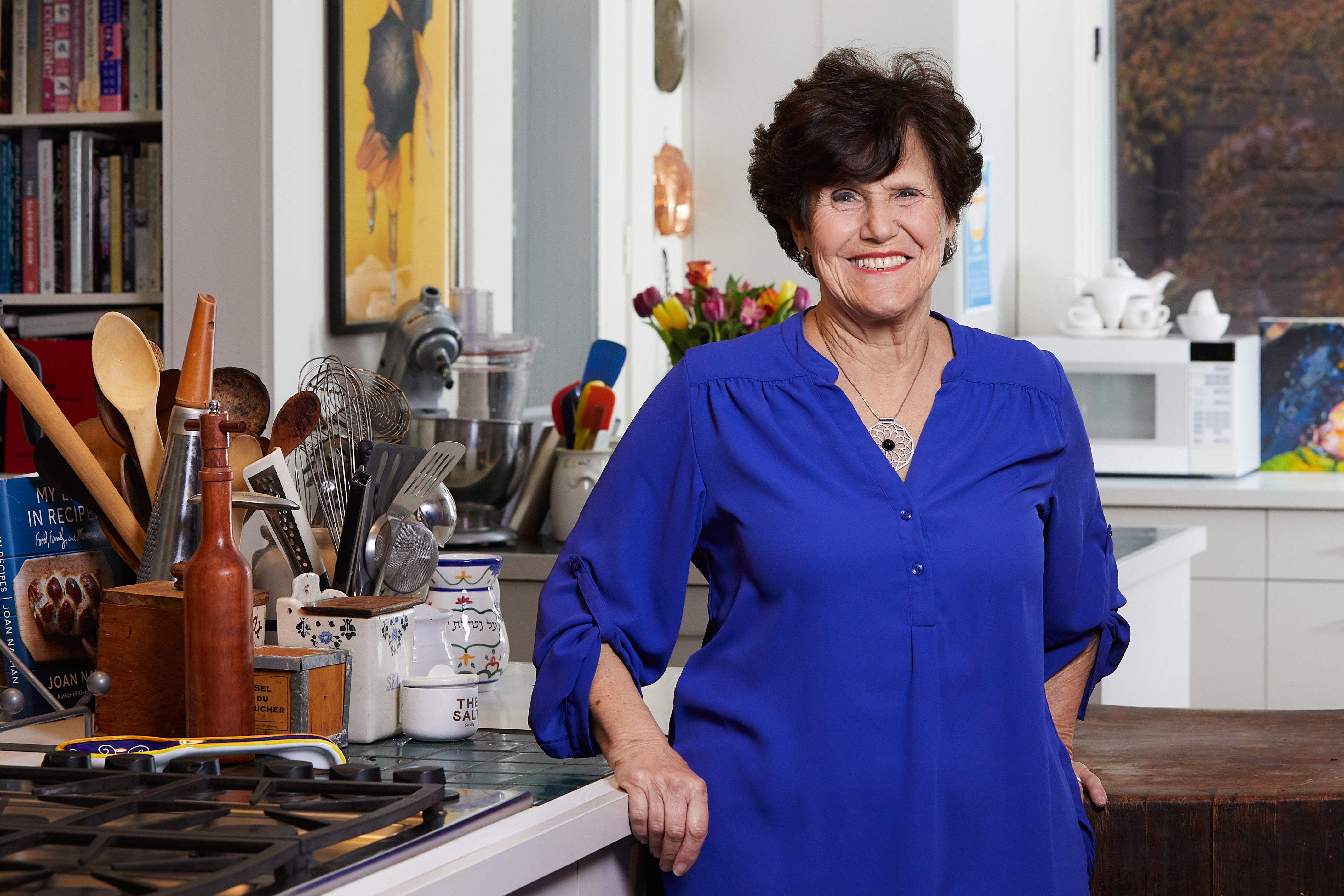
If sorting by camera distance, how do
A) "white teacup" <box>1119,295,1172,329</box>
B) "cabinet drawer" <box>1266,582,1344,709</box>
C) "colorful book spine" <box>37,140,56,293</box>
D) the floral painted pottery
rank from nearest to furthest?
1. the floral painted pottery
2. "colorful book spine" <box>37,140,56,293</box>
3. "cabinet drawer" <box>1266,582,1344,709</box>
4. "white teacup" <box>1119,295,1172,329</box>

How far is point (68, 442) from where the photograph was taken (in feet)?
4.50

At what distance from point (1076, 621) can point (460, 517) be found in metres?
1.27

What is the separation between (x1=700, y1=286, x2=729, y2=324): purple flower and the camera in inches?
101

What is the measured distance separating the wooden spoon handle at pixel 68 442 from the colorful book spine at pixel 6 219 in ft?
3.95

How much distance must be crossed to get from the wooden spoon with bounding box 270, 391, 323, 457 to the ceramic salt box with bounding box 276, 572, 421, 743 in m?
0.20

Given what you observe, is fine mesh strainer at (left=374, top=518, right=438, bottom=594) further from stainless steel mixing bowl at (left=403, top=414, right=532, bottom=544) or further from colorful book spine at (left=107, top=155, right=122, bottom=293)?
colorful book spine at (left=107, top=155, right=122, bottom=293)

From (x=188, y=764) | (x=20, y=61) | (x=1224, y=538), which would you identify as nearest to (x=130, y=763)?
(x=188, y=764)

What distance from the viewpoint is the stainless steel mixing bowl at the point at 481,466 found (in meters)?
2.30

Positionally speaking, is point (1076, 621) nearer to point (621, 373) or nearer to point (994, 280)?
point (621, 373)

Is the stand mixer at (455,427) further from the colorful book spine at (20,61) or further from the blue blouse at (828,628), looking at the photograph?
the blue blouse at (828,628)

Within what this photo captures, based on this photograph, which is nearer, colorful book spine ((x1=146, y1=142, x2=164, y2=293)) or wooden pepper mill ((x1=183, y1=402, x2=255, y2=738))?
wooden pepper mill ((x1=183, y1=402, x2=255, y2=738))

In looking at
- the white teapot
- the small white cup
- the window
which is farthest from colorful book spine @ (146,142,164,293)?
the window

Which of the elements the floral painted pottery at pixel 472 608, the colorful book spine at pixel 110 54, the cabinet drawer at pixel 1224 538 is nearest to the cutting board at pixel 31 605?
the floral painted pottery at pixel 472 608

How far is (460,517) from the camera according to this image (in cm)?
238
